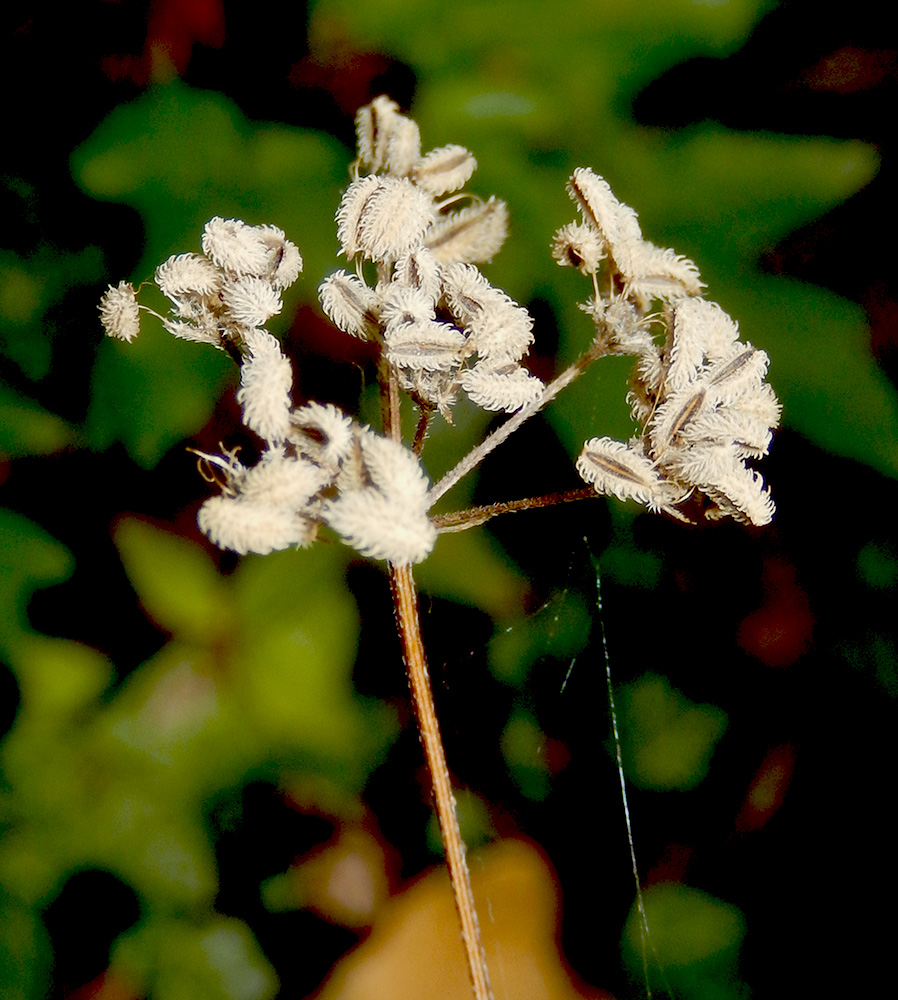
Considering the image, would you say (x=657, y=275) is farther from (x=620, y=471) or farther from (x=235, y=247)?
(x=235, y=247)

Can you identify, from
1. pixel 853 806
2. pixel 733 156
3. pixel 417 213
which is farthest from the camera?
pixel 853 806

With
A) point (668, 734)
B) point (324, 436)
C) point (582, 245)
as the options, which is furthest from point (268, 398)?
point (668, 734)

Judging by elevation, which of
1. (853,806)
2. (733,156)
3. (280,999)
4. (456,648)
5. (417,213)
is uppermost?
(733,156)

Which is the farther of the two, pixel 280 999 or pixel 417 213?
pixel 280 999

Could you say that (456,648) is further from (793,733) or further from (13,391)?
(13,391)

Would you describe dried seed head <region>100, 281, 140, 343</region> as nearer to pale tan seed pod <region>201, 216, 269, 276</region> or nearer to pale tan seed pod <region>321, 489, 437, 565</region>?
pale tan seed pod <region>201, 216, 269, 276</region>

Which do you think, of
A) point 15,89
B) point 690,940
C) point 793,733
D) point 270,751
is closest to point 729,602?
point 793,733
